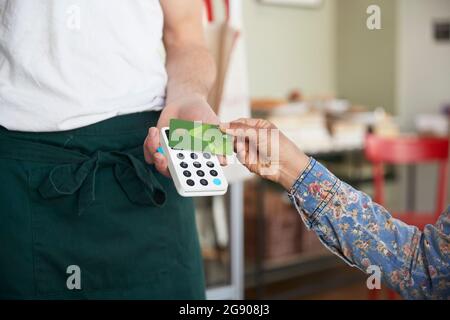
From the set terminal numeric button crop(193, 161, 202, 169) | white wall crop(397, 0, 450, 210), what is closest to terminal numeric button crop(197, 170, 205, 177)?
terminal numeric button crop(193, 161, 202, 169)

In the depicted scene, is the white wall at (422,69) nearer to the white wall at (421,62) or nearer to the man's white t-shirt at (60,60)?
the white wall at (421,62)

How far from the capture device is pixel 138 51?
31.4 inches

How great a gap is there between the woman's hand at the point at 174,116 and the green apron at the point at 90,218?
0.08 m

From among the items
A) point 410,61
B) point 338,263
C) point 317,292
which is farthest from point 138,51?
point 410,61

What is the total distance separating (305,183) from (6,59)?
0.41 meters

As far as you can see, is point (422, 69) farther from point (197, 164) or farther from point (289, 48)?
point (197, 164)

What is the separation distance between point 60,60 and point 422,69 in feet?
10.4

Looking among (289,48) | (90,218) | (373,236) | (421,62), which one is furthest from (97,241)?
(421,62)

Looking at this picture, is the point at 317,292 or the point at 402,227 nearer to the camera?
the point at 402,227

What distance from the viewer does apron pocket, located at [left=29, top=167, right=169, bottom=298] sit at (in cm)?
78

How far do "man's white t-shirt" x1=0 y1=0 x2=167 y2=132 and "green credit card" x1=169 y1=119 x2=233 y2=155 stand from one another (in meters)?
0.20

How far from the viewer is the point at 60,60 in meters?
0.75

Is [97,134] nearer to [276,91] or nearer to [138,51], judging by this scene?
[138,51]
